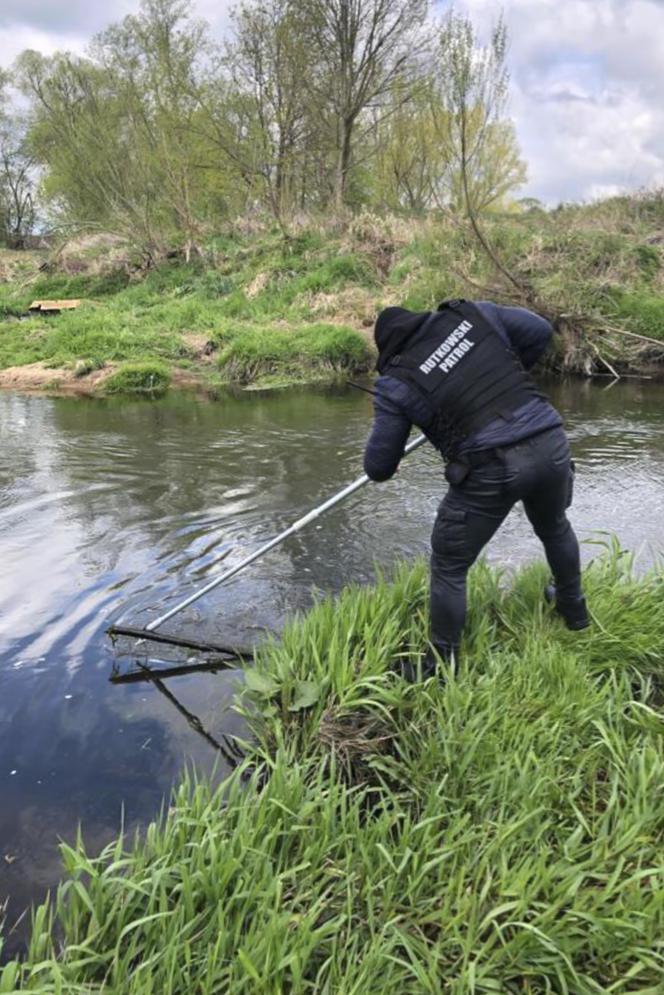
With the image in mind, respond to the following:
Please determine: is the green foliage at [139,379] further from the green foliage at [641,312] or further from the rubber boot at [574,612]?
the rubber boot at [574,612]

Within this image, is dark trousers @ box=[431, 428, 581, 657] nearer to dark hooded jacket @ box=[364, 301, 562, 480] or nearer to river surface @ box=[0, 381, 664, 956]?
dark hooded jacket @ box=[364, 301, 562, 480]

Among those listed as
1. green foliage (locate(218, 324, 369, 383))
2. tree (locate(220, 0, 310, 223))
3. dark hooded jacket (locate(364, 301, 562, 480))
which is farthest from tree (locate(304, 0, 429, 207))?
dark hooded jacket (locate(364, 301, 562, 480))

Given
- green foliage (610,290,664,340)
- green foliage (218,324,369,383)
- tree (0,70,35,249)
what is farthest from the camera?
tree (0,70,35,249)

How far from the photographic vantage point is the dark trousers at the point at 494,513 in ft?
9.95

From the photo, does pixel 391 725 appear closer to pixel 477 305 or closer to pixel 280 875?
pixel 280 875

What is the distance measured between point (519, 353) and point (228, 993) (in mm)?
2703

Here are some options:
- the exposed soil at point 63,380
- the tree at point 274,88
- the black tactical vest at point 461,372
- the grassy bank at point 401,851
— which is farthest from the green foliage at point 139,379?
the grassy bank at point 401,851

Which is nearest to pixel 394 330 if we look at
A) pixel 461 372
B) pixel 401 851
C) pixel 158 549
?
pixel 461 372

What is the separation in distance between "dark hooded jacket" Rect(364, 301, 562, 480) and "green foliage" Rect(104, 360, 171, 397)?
10.9m

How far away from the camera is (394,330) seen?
3.04m

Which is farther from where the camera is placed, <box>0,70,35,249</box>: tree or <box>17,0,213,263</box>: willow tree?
<box>0,70,35,249</box>: tree

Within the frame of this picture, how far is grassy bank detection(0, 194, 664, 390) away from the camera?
13586mm

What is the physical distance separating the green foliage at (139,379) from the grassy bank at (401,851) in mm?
11172

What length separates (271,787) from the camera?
249cm
